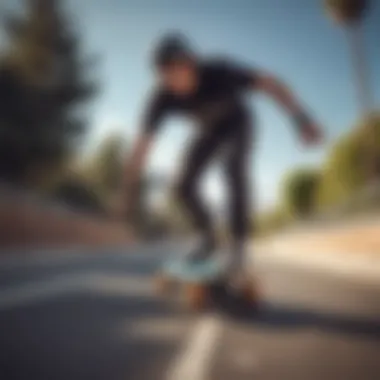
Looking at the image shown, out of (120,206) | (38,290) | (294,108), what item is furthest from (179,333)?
(38,290)

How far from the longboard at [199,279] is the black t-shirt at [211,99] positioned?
703 millimetres

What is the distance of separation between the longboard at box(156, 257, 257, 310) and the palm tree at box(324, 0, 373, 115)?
39.1 inches

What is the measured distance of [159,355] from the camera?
2.25 metres

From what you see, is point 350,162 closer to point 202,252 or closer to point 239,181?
point 239,181

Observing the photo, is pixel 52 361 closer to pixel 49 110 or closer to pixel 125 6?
pixel 49 110

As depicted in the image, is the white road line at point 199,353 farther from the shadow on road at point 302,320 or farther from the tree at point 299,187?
the tree at point 299,187

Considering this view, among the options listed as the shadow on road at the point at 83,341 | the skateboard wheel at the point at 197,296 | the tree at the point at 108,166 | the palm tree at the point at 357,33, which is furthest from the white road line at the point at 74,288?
the palm tree at the point at 357,33

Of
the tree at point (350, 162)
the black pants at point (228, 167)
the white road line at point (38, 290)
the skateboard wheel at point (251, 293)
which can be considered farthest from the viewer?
the white road line at point (38, 290)

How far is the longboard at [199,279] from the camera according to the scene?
8.70 feet

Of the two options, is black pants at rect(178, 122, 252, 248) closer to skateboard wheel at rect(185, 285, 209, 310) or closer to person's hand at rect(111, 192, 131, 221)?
person's hand at rect(111, 192, 131, 221)

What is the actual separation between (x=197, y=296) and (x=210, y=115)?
926 millimetres

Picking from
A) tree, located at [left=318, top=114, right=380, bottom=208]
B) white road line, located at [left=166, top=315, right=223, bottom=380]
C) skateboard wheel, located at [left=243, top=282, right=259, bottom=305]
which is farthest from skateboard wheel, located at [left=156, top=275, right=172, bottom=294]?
tree, located at [left=318, top=114, right=380, bottom=208]

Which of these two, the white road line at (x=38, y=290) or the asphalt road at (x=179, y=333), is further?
the white road line at (x=38, y=290)

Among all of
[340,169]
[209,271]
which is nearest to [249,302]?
[209,271]
